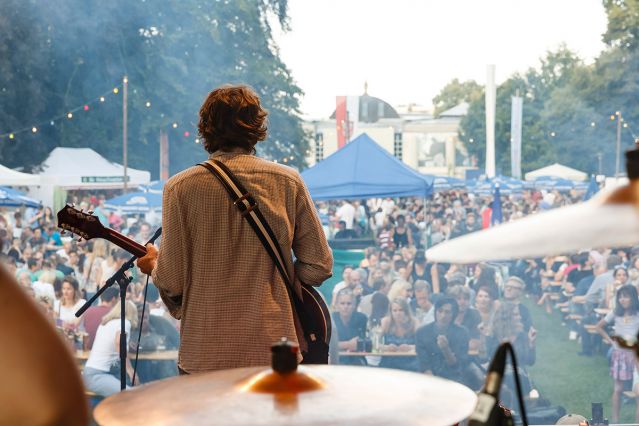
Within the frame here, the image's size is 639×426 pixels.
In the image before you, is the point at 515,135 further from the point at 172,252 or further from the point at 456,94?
the point at 172,252

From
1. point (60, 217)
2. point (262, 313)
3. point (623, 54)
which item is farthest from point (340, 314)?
point (262, 313)

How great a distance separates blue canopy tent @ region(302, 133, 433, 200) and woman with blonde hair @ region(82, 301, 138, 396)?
1964 millimetres

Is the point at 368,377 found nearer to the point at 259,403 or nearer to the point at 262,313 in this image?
the point at 259,403

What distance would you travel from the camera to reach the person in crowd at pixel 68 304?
582 cm

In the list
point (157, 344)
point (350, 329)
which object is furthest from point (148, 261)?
point (350, 329)

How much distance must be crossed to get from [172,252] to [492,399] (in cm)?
125

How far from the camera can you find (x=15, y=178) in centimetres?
679

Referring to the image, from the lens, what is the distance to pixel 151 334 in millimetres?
5637

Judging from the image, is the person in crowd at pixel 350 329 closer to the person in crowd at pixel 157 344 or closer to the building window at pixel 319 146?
the person in crowd at pixel 157 344

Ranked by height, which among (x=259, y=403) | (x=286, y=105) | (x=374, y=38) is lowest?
(x=259, y=403)

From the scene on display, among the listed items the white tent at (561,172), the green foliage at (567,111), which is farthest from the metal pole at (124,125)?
the white tent at (561,172)

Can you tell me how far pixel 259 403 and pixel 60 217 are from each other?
167 cm

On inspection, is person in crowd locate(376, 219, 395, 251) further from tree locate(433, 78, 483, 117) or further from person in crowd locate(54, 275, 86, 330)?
person in crowd locate(54, 275, 86, 330)

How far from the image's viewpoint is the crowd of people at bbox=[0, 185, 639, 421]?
18.6ft
